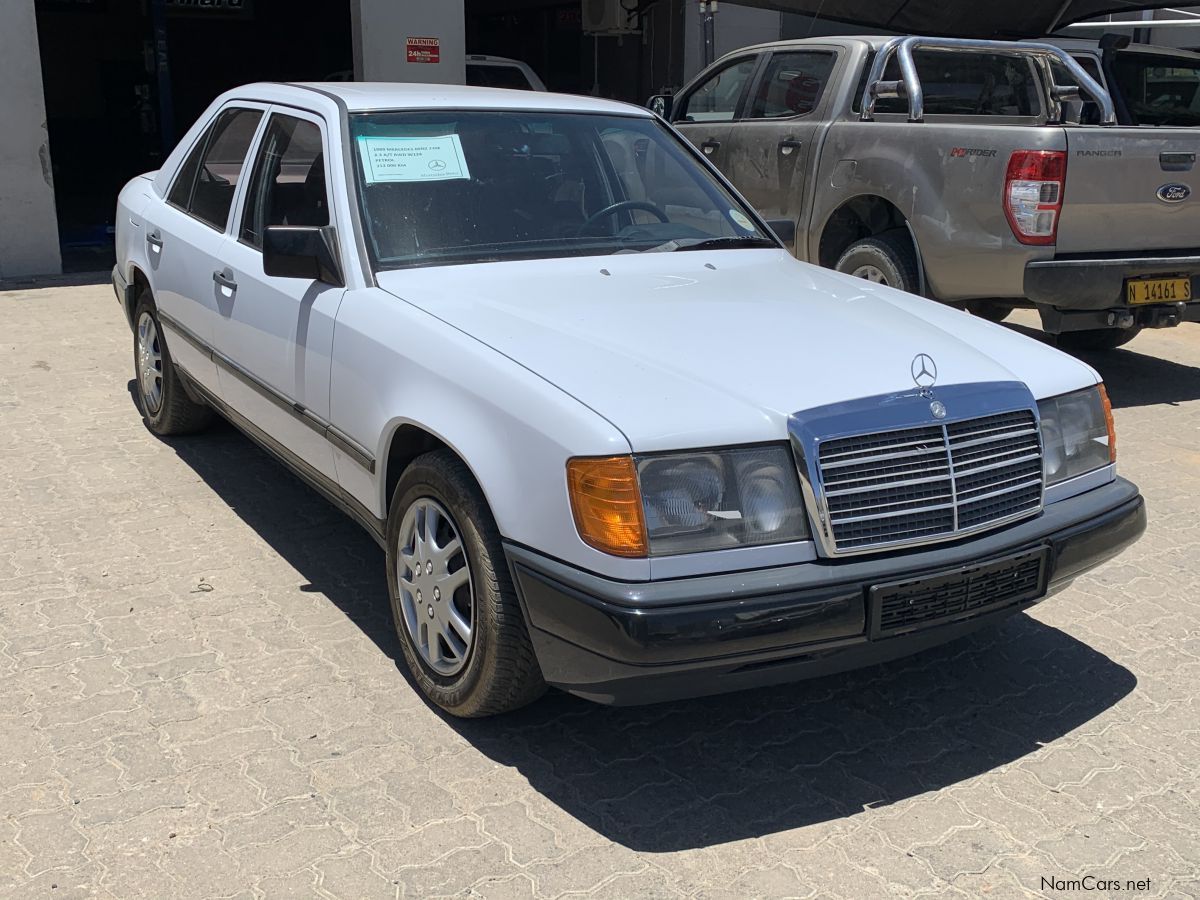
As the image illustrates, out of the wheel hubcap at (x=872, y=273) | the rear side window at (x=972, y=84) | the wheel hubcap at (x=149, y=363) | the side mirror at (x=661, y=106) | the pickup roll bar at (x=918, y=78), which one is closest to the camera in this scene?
Result: the wheel hubcap at (x=149, y=363)

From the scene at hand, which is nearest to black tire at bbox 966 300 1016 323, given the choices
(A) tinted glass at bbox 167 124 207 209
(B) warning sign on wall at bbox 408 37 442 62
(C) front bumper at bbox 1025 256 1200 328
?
(C) front bumper at bbox 1025 256 1200 328

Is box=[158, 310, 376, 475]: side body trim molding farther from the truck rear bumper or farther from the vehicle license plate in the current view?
the vehicle license plate

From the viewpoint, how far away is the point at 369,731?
332 centimetres

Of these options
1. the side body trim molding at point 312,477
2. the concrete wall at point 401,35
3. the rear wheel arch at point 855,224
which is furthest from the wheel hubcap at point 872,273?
the concrete wall at point 401,35

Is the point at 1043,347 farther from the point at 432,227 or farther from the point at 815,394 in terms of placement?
the point at 432,227

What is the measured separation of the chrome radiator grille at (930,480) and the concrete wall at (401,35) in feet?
31.1

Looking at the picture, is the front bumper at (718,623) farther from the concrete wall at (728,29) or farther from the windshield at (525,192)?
the concrete wall at (728,29)

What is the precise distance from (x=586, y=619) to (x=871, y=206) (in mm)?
5061

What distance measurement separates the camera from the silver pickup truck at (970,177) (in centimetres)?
621

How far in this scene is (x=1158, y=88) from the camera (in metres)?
9.34

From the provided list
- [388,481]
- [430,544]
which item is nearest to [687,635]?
[430,544]

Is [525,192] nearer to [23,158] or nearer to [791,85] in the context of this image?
[791,85]

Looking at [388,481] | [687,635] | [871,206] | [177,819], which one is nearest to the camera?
[687,635]

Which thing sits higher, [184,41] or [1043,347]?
[184,41]
